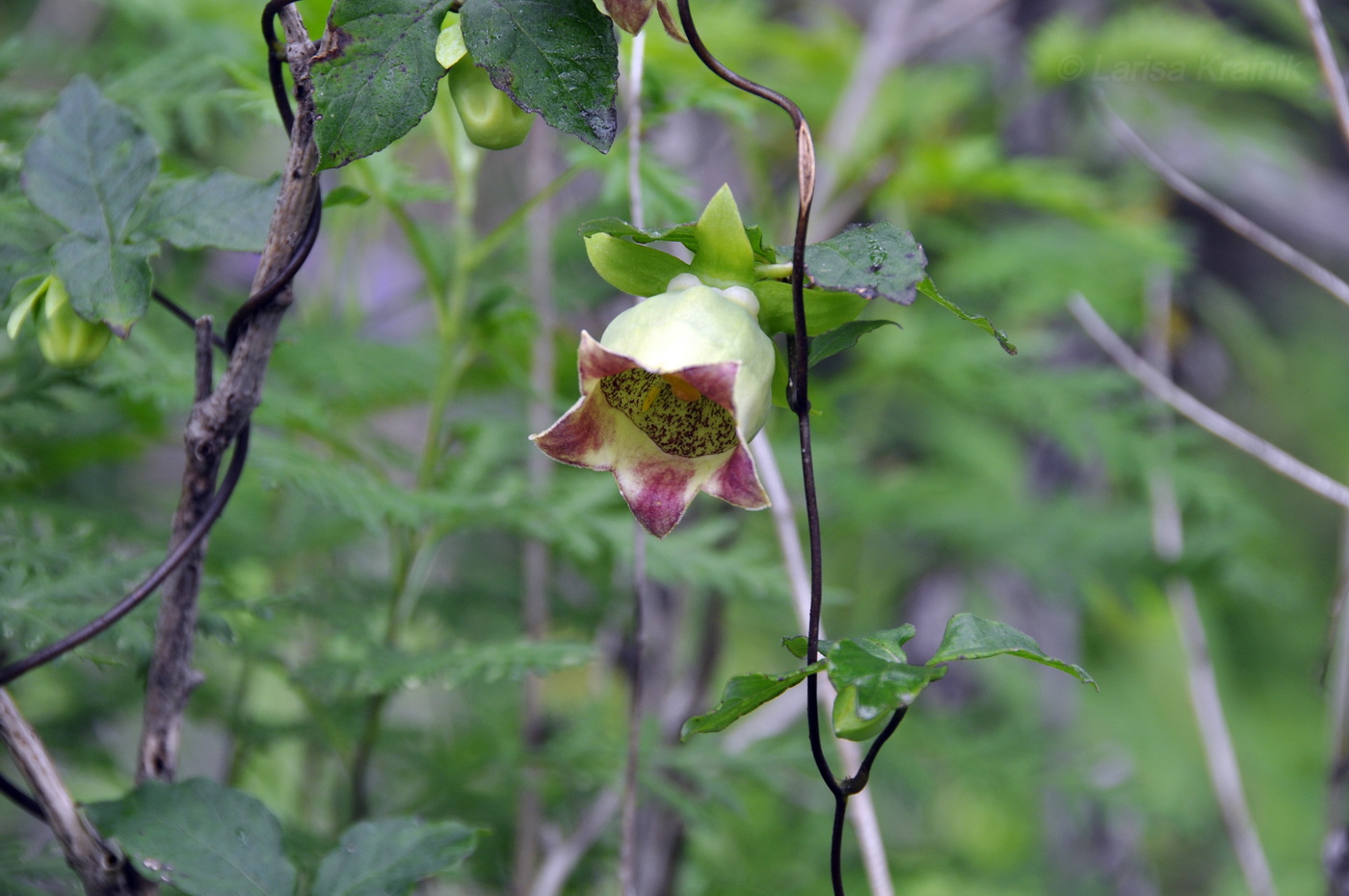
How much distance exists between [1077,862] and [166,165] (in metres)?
1.74

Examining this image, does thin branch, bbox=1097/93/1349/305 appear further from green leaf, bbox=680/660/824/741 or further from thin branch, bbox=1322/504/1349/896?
green leaf, bbox=680/660/824/741

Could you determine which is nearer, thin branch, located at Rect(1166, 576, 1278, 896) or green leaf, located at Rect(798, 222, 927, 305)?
green leaf, located at Rect(798, 222, 927, 305)

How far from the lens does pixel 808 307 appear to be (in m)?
0.42

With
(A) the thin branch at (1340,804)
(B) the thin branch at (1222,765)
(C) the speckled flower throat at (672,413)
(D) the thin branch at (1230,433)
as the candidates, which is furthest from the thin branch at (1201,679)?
(C) the speckled flower throat at (672,413)

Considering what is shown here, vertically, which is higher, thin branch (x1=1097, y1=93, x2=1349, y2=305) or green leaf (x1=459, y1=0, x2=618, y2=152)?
green leaf (x1=459, y1=0, x2=618, y2=152)

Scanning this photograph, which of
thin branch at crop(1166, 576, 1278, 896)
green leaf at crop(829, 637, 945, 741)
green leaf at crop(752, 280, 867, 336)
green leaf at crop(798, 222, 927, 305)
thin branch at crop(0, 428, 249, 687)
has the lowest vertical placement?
thin branch at crop(1166, 576, 1278, 896)

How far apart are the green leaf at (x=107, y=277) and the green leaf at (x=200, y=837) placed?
23 cm

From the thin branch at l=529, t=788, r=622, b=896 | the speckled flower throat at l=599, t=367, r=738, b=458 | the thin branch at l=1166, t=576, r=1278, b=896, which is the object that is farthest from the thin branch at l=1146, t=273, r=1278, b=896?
the speckled flower throat at l=599, t=367, r=738, b=458

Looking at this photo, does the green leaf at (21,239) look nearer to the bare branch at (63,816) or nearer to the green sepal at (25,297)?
the green sepal at (25,297)

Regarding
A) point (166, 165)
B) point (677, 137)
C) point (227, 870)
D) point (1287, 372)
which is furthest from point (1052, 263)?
point (1287, 372)

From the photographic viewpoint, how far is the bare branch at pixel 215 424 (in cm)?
41

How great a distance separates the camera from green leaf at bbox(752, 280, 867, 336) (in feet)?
1.37

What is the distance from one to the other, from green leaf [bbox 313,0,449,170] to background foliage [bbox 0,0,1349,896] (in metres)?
0.12

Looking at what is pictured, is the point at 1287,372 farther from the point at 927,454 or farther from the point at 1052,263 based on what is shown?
the point at 1052,263
